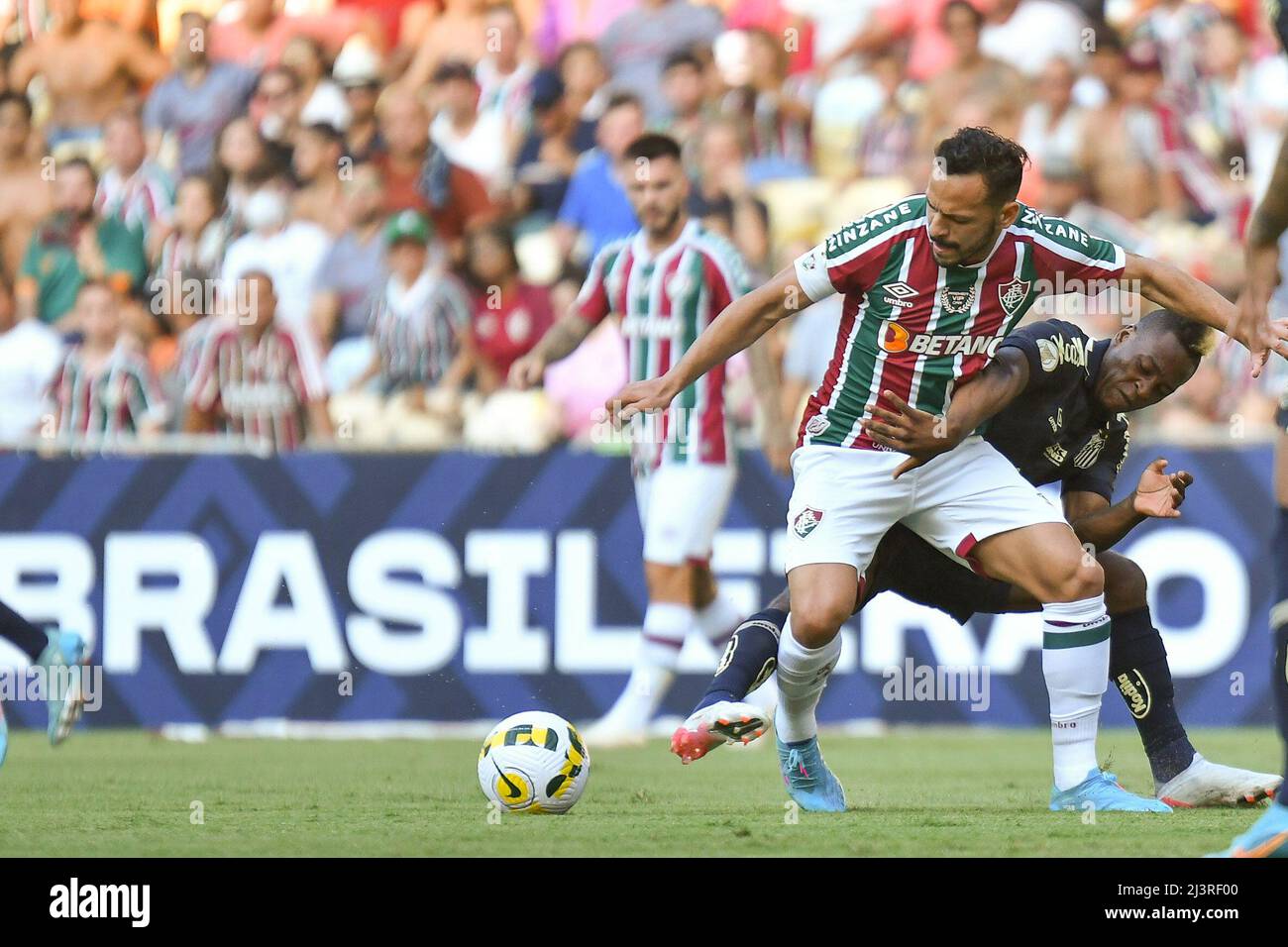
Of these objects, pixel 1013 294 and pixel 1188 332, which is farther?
pixel 1188 332

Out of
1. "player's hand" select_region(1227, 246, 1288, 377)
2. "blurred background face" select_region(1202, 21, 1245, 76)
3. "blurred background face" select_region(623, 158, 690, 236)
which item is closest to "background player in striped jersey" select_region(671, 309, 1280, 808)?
"player's hand" select_region(1227, 246, 1288, 377)

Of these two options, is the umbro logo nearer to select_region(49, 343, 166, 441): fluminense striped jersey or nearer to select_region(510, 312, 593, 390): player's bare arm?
select_region(510, 312, 593, 390): player's bare arm

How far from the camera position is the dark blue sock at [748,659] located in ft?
21.1

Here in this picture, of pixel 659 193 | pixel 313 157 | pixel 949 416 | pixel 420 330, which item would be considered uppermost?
pixel 313 157

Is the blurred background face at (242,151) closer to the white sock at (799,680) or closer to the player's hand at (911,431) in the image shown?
the white sock at (799,680)

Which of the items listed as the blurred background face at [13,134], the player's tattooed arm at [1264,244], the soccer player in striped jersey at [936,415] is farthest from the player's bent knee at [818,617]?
the blurred background face at [13,134]

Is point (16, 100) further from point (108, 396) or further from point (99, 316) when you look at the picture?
point (108, 396)

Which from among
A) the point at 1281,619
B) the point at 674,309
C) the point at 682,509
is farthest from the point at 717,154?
the point at 1281,619

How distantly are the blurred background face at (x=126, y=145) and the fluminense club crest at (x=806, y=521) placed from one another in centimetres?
795

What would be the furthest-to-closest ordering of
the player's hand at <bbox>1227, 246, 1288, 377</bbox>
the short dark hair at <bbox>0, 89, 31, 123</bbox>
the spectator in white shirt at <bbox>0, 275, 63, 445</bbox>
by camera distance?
the short dark hair at <bbox>0, 89, 31, 123</bbox>
the spectator in white shirt at <bbox>0, 275, 63, 445</bbox>
the player's hand at <bbox>1227, 246, 1288, 377</bbox>

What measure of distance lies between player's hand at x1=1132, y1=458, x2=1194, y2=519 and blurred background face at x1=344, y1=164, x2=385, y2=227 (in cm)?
725

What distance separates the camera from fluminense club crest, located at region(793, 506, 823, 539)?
6.42m

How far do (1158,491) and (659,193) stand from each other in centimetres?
410

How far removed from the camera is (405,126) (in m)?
12.8
